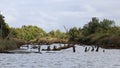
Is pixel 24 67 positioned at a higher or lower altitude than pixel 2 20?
lower

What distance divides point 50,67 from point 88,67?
5.72 m

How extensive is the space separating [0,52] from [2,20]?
52489 millimetres

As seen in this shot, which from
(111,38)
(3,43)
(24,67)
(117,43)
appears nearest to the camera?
(24,67)

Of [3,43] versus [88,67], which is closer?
[88,67]

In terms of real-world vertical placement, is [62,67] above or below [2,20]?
below

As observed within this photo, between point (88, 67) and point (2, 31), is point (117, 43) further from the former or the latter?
point (88, 67)

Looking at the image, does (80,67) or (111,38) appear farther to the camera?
(111,38)

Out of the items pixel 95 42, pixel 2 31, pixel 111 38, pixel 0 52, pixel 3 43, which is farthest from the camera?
pixel 95 42

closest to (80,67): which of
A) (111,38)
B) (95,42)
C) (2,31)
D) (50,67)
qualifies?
(50,67)

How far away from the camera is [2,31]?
148 m

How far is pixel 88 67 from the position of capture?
182 ft

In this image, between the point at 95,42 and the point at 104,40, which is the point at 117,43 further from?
the point at 95,42

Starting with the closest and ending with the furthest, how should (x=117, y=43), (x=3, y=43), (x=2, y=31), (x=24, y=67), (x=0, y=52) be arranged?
1. (x=24, y=67)
2. (x=0, y=52)
3. (x=3, y=43)
4. (x=2, y=31)
5. (x=117, y=43)

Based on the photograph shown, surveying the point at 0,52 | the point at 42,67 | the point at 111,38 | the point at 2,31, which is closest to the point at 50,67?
the point at 42,67
